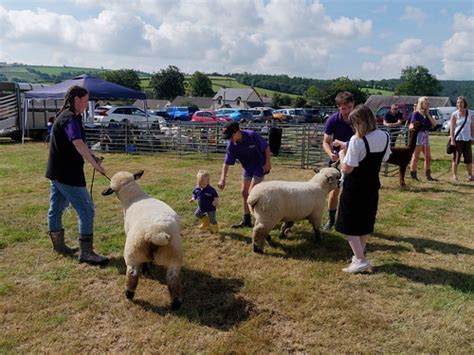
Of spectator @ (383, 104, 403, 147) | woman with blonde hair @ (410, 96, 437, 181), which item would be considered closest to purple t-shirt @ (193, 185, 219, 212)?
woman with blonde hair @ (410, 96, 437, 181)

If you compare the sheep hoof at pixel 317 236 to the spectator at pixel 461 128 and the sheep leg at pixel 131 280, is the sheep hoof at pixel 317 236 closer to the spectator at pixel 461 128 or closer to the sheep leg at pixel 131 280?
the sheep leg at pixel 131 280

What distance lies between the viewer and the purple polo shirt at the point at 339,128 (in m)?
5.90

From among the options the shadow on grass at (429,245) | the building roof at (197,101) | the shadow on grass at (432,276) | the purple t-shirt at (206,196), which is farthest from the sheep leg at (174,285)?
the building roof at (197,101)

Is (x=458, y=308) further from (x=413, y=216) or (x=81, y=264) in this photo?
(x=81, y=264)

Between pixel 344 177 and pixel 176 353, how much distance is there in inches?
102

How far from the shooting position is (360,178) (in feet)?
14.8

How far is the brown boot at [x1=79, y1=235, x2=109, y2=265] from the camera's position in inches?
200

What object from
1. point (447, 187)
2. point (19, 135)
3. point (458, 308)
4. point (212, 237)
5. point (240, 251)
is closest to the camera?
point (458, 308)

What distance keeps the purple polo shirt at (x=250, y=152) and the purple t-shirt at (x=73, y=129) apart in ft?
7.39

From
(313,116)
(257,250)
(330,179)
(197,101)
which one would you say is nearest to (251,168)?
(330,179)

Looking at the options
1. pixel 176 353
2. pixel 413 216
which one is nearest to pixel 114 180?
pixel 176 353

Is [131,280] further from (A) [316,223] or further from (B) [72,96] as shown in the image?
(A) [316,223]

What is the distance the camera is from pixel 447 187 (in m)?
9.70

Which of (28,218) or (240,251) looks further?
(28,218)
